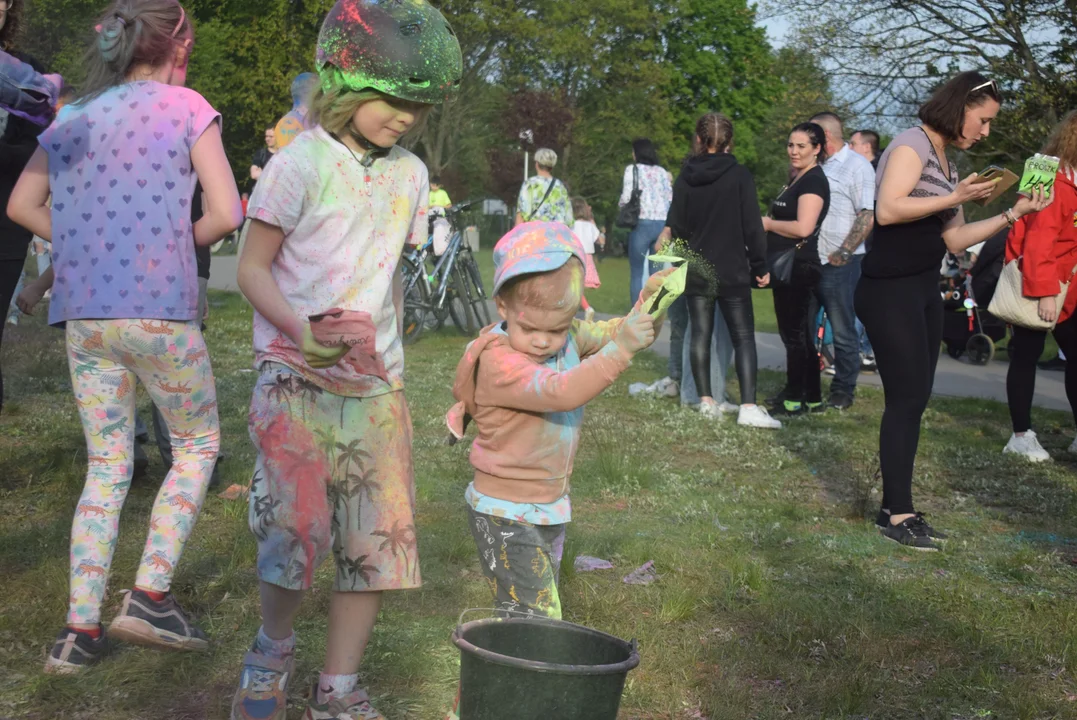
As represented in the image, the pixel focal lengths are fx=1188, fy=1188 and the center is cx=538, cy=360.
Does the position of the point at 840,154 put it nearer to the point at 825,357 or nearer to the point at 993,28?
the point at 825,357

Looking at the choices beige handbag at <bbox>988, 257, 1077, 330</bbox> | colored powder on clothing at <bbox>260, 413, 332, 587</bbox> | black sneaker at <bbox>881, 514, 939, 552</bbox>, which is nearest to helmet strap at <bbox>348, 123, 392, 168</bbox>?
colored powder on clothing at <bbox>260, 413, 332, 587</bbox>

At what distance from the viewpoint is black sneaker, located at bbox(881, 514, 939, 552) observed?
5215 millimetres

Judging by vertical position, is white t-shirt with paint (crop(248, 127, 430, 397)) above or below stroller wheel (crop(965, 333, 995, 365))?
above

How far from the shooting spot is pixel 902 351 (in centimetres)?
517

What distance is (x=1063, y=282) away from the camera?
6.78 meters

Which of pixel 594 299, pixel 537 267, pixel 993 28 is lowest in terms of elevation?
pixel 594 299

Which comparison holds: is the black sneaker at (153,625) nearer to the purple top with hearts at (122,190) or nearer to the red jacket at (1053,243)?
the purple top with hearts at (122,190)

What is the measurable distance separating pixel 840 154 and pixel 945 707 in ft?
21.0

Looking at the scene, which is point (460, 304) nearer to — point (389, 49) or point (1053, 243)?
point (1053, 243)

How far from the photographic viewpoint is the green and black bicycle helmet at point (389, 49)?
9.20 feet

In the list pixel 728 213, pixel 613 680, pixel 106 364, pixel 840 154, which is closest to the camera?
pixel 613 680

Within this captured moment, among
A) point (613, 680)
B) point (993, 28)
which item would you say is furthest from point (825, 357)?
point (993, 28)

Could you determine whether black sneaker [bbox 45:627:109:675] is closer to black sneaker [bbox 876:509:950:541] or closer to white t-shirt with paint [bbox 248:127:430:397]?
white t-shirt with paint [bbox 248:127:430:397]

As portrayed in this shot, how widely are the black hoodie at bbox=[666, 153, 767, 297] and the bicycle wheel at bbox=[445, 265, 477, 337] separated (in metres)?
4.38
